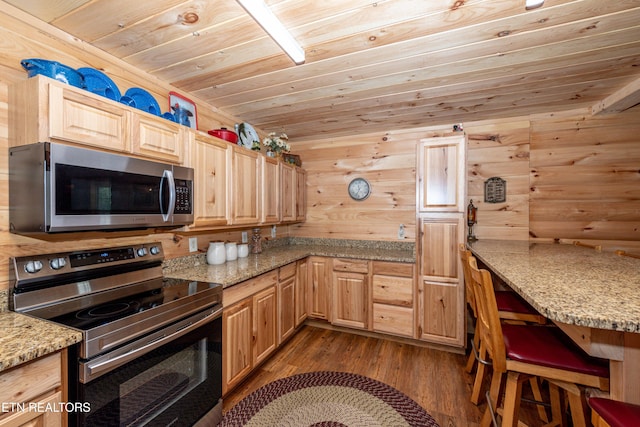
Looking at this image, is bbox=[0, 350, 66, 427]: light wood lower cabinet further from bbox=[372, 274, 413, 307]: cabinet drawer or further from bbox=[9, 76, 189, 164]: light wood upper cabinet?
bbox=[372, 274, 413, 307]: cabinet drawer

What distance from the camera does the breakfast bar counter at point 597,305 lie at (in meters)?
Answer: 0.91

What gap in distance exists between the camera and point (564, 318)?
918 mm

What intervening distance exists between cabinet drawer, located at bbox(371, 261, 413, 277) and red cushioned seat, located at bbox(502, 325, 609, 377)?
125cm

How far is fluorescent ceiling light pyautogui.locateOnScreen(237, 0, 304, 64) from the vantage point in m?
1.22

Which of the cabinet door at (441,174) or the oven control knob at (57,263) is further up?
the cabinet door at (441,174)

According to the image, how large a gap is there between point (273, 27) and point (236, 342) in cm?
203

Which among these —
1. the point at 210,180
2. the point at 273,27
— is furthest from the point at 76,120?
the point at 273,27

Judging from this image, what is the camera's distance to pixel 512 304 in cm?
194

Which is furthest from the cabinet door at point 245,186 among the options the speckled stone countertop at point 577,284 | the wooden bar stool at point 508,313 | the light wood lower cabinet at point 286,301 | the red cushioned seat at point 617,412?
the red cushioned seat at point 617,412

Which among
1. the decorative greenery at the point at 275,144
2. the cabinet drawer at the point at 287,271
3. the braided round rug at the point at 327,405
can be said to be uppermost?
the decorative greenery at the point at 275,144

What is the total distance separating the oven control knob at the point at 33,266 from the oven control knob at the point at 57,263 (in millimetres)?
43

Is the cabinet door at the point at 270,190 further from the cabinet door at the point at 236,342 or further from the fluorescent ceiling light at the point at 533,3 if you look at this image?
the fluorescent ceiling light at the point at 533,3

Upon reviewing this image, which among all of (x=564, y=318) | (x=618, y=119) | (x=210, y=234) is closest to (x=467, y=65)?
(x=564, y=318)

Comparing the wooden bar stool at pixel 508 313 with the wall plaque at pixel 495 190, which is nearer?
the wooden bar stool at pixel 508 313
